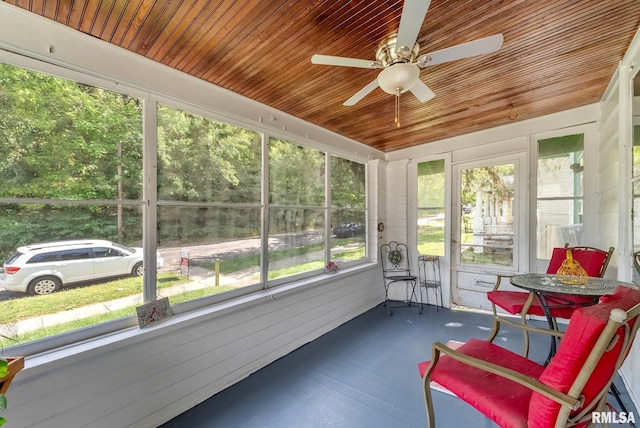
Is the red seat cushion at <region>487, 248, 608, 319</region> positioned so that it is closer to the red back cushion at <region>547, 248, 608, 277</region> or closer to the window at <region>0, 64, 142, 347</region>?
the red back cushion at <region>547, 248, 608, 277</region>

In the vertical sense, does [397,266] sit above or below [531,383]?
below

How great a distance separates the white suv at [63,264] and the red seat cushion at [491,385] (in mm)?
2087

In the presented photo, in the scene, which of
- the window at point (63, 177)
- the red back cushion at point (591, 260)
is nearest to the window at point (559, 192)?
the red back cushion at point (591, 260)

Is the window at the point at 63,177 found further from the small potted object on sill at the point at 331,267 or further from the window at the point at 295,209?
the small potted object on sill at the point at 331,267

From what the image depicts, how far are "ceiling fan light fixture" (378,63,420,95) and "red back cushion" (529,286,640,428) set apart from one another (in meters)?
1.47

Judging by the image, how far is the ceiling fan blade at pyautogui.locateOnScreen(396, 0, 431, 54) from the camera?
1.21 m

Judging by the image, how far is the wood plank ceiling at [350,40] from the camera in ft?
4.98

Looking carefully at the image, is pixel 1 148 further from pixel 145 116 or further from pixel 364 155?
pixel 364 155

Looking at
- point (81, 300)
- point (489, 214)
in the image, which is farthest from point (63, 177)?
point (489, 214)

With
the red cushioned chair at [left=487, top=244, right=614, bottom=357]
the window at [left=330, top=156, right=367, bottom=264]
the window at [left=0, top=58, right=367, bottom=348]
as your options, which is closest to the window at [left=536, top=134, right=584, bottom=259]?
the red cushioned chair at [left=487, top=244, right=614, bottom=357]

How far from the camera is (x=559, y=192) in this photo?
3256 millimetres

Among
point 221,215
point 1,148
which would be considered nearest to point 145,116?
point 1,148

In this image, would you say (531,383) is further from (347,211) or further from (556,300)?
(347,211)

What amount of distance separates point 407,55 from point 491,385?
76.5 inches
